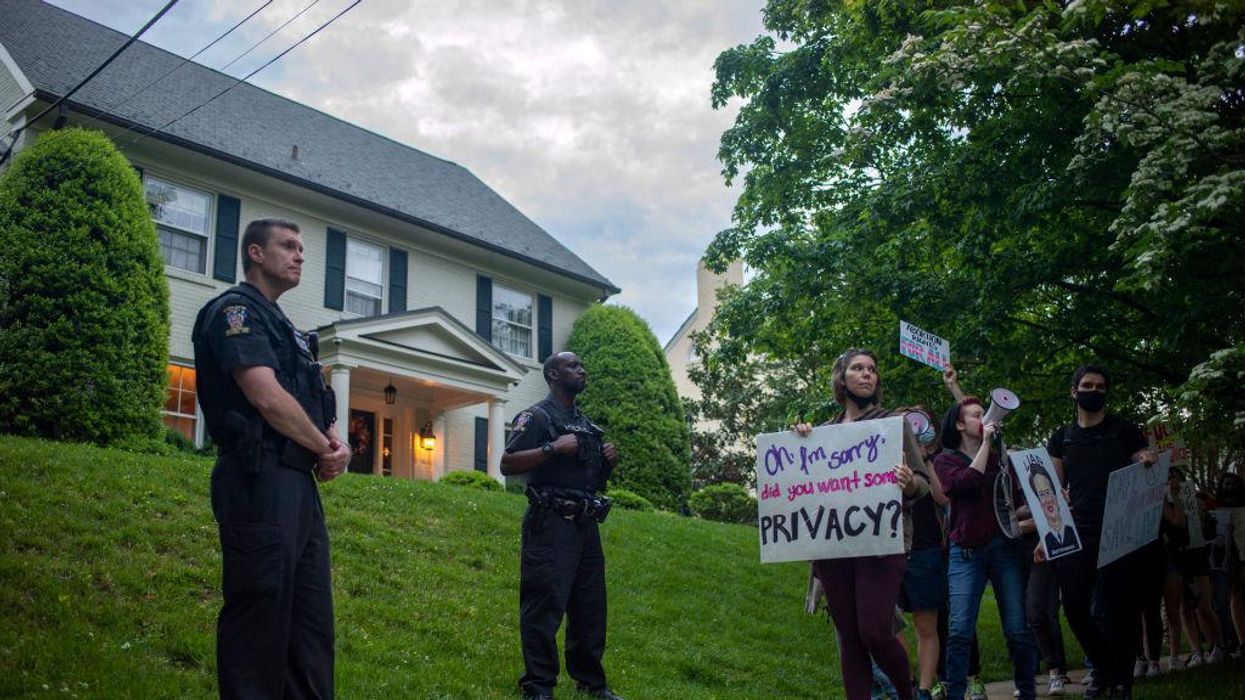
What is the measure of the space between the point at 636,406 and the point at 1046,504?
18.3m

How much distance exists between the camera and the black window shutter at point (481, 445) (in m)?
25.3

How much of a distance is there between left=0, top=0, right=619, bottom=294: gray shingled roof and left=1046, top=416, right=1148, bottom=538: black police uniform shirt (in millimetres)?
17181

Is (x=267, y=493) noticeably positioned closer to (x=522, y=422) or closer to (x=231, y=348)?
(x=231, y=348)

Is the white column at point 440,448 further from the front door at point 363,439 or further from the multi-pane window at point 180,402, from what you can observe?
the multi-pane window at point 180,402

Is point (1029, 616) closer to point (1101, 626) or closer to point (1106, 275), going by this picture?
point (1101, 626)

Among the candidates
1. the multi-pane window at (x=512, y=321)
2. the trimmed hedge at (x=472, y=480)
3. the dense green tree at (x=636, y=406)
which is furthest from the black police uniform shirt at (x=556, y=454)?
the multi-pane window at (x=512, y=321)

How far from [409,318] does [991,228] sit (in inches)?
544

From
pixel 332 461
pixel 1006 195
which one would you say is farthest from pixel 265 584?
pixel 1006 195

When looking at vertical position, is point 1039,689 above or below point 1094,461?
below

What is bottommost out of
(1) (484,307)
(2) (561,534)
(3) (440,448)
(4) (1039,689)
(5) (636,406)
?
(4) (1039,689)

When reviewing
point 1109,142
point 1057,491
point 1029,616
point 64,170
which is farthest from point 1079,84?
point 64,170

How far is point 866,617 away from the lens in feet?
17.4

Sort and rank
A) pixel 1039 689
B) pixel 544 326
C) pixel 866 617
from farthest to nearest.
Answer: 1. pixel 544 326
2. pixel 1039 689
3. pixel 866 617

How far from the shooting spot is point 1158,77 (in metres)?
7.25
